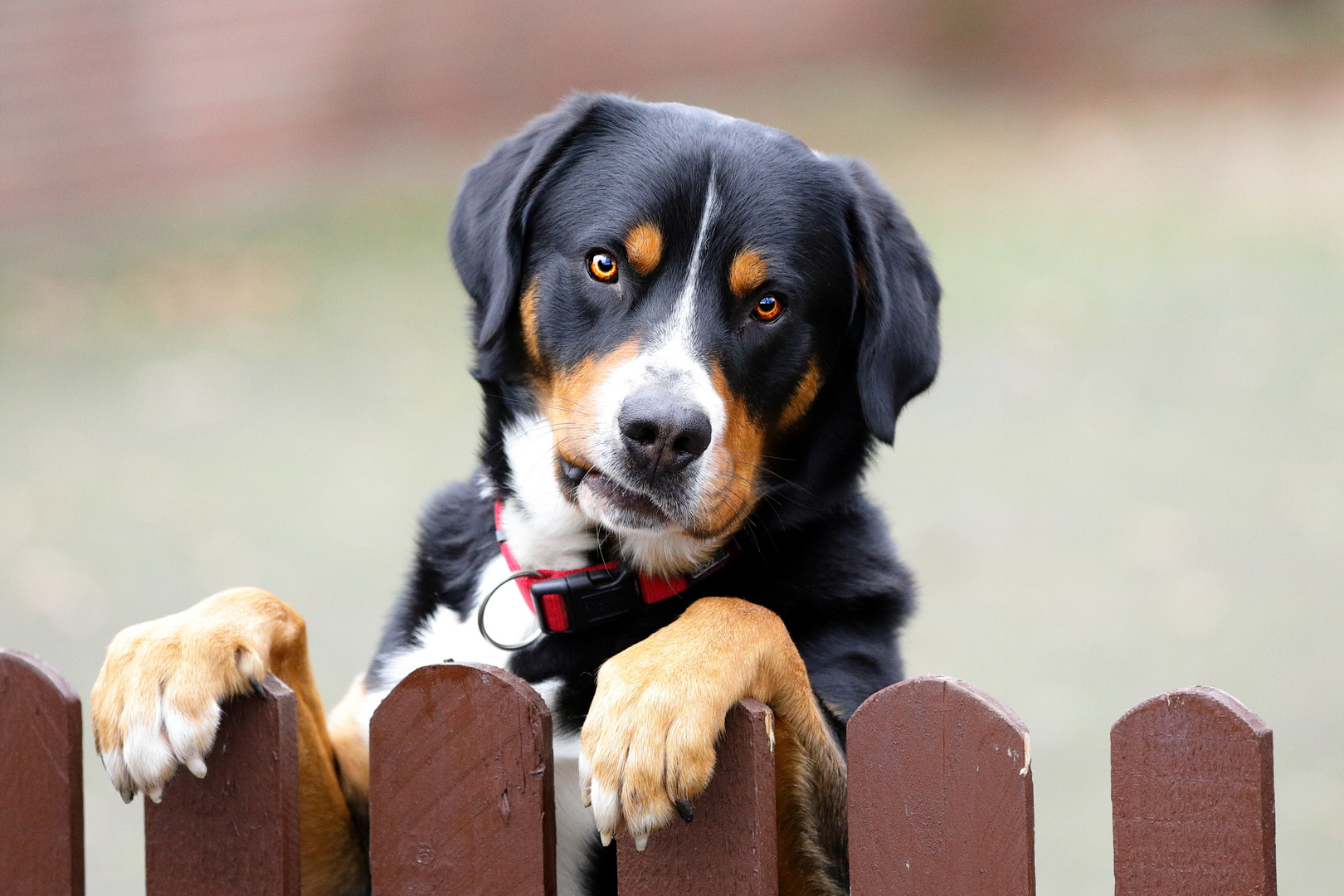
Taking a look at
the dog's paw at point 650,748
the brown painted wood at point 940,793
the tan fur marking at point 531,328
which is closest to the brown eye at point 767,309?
the tan fur marking at point 531,328

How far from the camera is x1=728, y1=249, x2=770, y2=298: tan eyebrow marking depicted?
275cm

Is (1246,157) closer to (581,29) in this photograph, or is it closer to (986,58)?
(986,58)

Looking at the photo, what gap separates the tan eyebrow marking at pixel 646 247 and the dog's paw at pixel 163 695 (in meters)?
1.09

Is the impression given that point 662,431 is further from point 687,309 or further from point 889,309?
point 889,309

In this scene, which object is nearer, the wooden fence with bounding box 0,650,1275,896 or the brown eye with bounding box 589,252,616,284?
the wooden fence with bounding box 0,650,1275,896

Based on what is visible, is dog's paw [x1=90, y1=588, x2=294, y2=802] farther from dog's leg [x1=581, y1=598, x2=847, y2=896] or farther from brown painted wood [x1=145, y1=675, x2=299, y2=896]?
dog's leg [x1=581, y1=598, x2=847, y2=896]

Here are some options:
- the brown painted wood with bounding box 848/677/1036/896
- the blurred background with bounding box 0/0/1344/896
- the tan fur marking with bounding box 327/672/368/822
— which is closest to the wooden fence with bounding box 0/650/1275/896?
the brown painted wood with bounding box 848/677/1036/896

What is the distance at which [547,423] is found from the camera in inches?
111

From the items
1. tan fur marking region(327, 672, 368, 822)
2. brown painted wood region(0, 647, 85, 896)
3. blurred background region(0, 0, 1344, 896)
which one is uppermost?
brown painted wood region(0, 647, 85, 896)

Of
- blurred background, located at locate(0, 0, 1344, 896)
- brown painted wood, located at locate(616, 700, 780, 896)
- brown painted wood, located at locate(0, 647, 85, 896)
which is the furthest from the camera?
blurred background, located at locate(0, 0, 1344, 896)

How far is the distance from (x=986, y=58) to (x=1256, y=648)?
1004 cm

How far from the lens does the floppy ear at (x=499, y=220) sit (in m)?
2.83

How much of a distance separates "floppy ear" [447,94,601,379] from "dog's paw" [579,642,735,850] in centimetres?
106

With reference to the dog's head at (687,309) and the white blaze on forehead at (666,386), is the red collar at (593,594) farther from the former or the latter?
the white blaze on forehead at (666,386)
